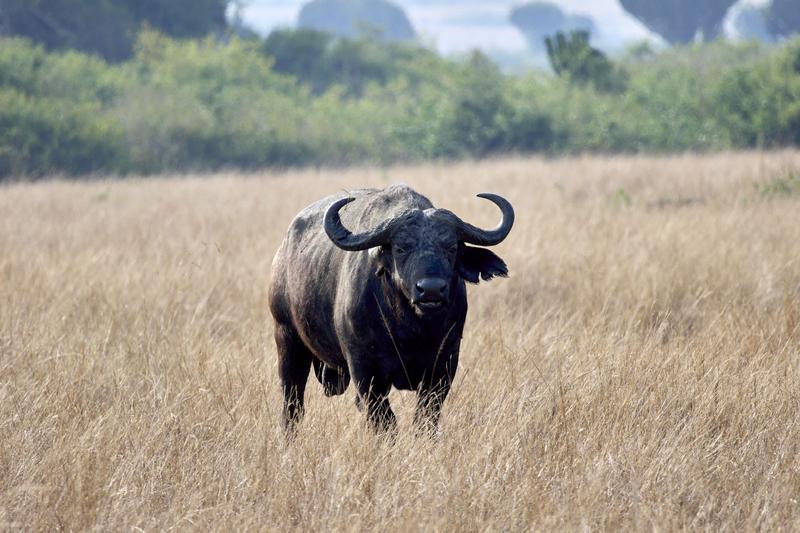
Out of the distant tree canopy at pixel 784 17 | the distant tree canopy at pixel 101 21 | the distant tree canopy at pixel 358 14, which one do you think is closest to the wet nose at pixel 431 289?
the distant tree canopy at pixel 101 21

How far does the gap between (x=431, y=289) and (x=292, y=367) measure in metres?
1.63

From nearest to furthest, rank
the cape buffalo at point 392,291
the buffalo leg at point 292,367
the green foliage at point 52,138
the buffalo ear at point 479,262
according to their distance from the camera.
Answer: the cape buffalo at point 392,291 → the buffalo ear at point 479,262 → the buffalo leg at point 292,367 → the green foliage at point 52,138

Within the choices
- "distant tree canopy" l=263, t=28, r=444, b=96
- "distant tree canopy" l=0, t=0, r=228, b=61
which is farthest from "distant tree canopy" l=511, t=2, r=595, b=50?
"distant tree canopy" l=0, t=0, r=228, b=61

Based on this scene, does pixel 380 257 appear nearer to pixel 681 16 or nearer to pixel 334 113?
pixel 334 113

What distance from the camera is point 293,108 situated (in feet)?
121

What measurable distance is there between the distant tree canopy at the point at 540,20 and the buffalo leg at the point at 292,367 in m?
175

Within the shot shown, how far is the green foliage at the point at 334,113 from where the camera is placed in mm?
29859

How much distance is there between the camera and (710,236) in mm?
9891

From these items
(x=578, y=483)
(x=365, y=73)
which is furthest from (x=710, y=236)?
(x=365, y=73)

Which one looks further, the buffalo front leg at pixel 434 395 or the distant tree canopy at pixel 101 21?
the distant tree canopy at pixel 101 21

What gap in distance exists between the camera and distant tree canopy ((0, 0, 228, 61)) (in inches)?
1608

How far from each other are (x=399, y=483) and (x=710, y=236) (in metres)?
6.56

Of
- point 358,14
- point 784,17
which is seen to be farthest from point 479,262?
point 358,14

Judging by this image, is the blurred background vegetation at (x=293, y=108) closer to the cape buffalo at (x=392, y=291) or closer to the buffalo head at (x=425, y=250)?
the cape buffalo at (x=392, y=291)
